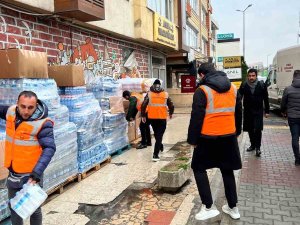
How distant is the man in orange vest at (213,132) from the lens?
4.08 metres

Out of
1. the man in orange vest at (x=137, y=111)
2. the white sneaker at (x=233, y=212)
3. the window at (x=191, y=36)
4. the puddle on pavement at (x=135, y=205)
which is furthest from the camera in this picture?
the window at (x=191, y=36)

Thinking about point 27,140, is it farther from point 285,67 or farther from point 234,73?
point 234,73

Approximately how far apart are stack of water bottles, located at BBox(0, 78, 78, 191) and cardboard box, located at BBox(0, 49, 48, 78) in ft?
0.27

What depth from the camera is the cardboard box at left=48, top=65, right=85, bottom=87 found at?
20.2 feet

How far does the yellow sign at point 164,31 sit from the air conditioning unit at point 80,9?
15.1 feet

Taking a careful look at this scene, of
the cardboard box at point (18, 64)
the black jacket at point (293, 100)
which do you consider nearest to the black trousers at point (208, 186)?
the cardboard box at point (18, 64)

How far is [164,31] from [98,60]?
4.29m

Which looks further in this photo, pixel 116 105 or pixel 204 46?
pixel 204 46

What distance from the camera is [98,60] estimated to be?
9.31 meters

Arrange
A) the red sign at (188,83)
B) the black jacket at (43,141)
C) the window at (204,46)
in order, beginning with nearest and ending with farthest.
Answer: the black jacket at (43,141)
the red sign at (188,83)
the window at (204,46)

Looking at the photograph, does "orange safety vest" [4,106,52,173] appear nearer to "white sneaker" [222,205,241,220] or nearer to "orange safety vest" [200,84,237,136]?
"orange safety vest" [200,84,237,136]

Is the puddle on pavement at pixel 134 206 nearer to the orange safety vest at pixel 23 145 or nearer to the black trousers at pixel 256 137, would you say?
the orange safety vest at pixel 23 145

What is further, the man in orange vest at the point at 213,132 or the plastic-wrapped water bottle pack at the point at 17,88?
the plastic-wrapped water bottle pack at the point at 17,88

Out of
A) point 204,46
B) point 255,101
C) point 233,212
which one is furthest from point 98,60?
point 204,46
